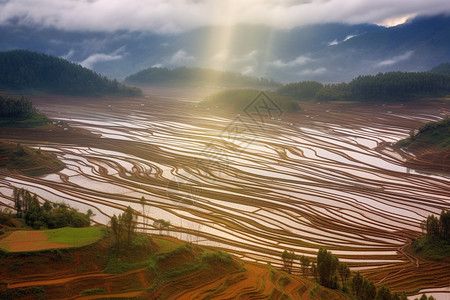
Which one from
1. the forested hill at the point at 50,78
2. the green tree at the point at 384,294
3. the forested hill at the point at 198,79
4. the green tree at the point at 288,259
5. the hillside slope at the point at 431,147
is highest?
the forested hill at the point at 198,79

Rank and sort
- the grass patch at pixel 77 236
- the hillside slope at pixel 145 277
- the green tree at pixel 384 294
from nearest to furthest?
the hillside slope at pixel 145 277 < the green tree at pixel 384 294 < the grass patch at pixel 77 236

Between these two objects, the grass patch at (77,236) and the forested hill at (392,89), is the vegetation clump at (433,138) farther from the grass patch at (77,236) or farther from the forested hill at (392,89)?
the forested hill at (392,89)

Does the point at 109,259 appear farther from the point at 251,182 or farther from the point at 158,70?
the point at 158,70

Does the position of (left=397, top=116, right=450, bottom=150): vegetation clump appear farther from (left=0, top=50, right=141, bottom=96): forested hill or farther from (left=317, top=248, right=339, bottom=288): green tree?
(left=0, top=50, right=141, bottom=96): forested hill

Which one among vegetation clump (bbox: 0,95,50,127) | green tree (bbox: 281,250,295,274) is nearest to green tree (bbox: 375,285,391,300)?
green tree (bbox: 281,250,295,274)

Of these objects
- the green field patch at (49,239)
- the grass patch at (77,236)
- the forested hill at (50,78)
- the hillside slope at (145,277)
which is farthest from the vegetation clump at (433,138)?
the forested hill at (50,78)

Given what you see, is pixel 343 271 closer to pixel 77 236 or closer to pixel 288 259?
pixel 288 259
